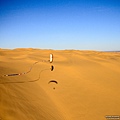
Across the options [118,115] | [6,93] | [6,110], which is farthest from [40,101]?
[118,115]

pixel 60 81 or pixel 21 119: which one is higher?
pixel 60 81

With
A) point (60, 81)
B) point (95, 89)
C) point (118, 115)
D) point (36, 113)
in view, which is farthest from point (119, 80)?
point (36, 113)

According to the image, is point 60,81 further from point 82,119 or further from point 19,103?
point 19,103

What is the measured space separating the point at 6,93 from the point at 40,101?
3.99 feet

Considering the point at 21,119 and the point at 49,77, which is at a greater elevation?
the point at 49,77

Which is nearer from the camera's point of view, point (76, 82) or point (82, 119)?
point (82, 119)

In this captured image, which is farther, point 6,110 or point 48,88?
point 48,88

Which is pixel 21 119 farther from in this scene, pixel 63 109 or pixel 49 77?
pixel 49 77

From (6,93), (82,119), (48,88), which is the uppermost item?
(48,88)

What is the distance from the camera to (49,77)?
8680 millimetres

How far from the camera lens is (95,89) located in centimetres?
782

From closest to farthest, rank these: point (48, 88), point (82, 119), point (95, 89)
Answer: point (82, 119) → point (48, 88) → point (95, 89)

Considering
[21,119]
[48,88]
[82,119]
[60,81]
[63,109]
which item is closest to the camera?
[21,119]

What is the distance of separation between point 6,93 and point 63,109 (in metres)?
2.06
